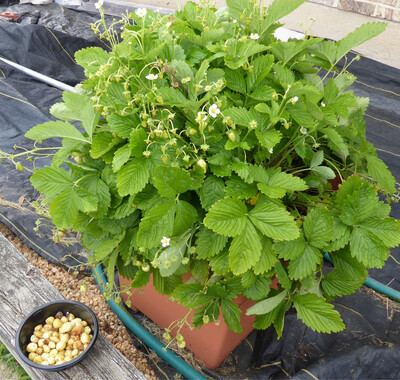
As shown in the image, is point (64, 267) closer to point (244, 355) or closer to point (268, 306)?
point (244, 355)

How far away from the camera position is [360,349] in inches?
48.3

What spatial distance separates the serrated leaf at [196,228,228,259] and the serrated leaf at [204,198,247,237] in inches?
3.2

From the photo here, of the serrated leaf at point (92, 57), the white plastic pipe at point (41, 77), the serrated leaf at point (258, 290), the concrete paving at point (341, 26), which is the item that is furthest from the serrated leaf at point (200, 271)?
the concrete paving at point (341, 26)

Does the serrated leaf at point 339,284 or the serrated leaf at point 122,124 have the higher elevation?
the serrated leaf at point 122,124

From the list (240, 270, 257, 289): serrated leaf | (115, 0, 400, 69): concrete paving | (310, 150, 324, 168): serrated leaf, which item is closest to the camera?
(240, 270, 257, 289): serrated leaf

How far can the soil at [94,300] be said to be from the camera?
1367mm

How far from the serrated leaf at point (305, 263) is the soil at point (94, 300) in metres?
0.70

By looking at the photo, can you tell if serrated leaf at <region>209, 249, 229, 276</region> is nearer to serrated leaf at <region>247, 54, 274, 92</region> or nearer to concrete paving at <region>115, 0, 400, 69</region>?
serrated leaf at <region>247, 54, 274, 92</region>

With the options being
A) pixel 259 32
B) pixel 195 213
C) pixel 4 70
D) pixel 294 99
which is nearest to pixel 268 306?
pixel 195 213

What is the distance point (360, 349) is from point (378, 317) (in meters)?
0.28

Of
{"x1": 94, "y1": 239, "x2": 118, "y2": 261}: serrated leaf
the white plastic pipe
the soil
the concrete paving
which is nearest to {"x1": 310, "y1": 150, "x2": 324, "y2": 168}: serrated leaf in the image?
{"x1": 94, "y1": 239, "x2": 118, "y2": 261}: serrated leaf

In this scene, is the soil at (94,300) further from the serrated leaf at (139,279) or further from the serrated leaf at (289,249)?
the serrated leaf at (289,249)

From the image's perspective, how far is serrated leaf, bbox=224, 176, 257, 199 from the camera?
34.2 inches

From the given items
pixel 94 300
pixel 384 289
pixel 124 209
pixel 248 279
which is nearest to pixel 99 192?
pixel 124 209
